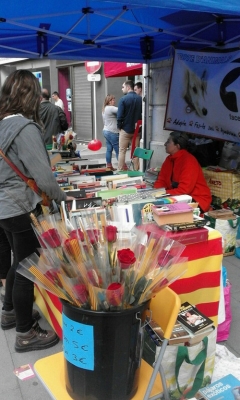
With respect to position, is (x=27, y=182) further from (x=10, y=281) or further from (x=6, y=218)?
(x=10, y=281)

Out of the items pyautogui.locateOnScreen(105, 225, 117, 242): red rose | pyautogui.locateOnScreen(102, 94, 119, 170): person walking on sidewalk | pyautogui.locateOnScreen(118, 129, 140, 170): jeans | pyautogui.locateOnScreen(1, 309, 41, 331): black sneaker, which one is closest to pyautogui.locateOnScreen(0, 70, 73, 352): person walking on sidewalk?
pyautogui.locateOnScreen(1, 309, 41, 331): black sneaker

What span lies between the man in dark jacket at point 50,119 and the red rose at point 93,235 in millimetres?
4774

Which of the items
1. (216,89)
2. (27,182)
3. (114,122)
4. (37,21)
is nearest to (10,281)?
(27,182)

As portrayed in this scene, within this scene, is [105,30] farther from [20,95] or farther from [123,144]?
[123,144]

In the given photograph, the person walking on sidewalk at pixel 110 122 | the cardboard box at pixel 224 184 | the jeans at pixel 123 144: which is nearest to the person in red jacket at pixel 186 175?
the cardboard box at pixel 224 184

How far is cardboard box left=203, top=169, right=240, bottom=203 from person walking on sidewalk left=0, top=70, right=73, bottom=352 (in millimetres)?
2570

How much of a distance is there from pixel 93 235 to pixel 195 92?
3583mm

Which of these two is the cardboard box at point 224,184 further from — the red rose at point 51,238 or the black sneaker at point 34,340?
the red rose at point 51,238

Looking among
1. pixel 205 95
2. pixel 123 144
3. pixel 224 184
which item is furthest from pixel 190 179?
pixel 123 144

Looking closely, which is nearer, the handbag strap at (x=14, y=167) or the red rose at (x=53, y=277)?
the red rose at (x=53, y=277)

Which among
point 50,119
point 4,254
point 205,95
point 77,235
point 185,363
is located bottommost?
point 185,363

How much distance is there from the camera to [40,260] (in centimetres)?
155

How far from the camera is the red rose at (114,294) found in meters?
1.36

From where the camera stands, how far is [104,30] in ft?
13.6
